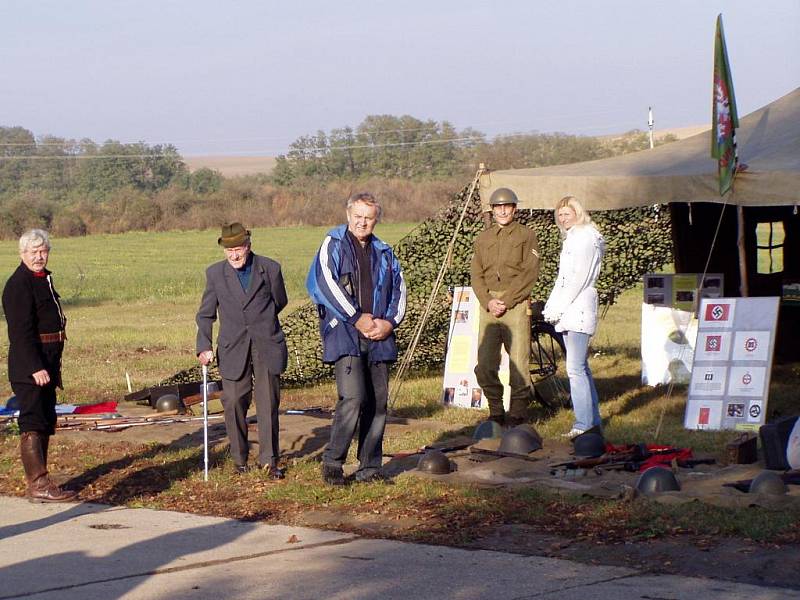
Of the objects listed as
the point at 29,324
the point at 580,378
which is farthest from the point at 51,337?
the point at 580,378

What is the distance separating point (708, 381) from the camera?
35.4 ft

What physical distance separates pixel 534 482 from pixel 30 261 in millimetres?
3554

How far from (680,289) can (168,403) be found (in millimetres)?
5261

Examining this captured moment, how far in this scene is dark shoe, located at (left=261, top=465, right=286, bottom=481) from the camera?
29.2 ft

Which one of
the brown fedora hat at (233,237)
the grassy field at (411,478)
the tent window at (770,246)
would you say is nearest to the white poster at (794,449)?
the grassy field at (411,478)

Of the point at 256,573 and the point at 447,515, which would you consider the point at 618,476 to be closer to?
the point at 447,515

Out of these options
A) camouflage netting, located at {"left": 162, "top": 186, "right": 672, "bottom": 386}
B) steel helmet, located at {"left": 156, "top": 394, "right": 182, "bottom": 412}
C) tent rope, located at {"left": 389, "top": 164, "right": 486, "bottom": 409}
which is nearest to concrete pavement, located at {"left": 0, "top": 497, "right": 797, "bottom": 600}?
steel helmet, located at {"left": 156, "top": 394, "right": 182, "bottom": 412}

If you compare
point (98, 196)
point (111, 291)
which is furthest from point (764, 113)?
point (98, 196)

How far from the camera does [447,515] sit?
7.50 metres

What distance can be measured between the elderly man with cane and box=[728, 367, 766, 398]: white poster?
3.84 m

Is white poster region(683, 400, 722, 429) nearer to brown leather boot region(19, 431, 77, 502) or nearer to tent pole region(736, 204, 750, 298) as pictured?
tent pole region(736, 204, 750, 298)

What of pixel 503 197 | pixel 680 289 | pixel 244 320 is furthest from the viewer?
pixel 680 289

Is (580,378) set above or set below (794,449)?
above

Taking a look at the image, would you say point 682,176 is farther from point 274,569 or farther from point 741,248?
point 274,569
